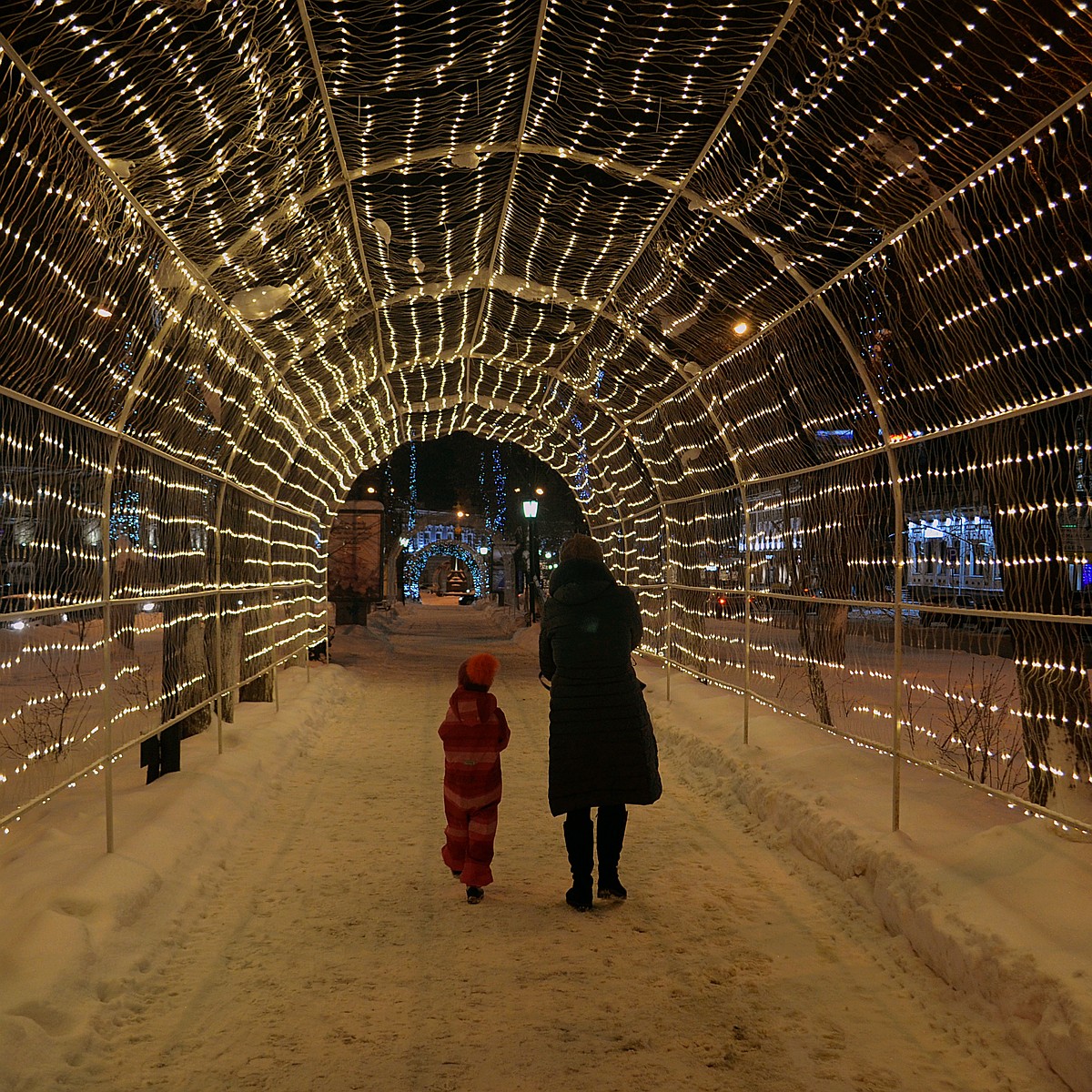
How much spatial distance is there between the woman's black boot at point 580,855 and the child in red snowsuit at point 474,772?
42 cm

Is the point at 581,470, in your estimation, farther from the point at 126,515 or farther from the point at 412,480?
the point at 412,480

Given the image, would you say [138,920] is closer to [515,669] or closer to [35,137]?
[35,137]

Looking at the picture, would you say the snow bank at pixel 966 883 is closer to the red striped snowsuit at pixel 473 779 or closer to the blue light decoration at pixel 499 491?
the red striped snowsuit at pixel 473 779

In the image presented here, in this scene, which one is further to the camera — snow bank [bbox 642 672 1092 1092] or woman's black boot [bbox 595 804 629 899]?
woman's black boot [bbox 595 804 629 899]

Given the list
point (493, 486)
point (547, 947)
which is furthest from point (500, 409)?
point (493, 486)

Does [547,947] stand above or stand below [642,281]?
below

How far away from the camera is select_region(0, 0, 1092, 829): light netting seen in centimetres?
506

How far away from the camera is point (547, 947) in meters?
5.25

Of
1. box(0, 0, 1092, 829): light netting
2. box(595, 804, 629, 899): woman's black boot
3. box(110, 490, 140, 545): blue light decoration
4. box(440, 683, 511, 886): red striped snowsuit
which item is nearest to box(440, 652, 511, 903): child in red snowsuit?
box(440, 683, 511, 886): red striped snowsuit

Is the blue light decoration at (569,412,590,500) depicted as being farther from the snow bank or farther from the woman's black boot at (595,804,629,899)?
the woman's black boot at (595,804,629,899)

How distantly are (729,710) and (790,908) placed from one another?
505cm

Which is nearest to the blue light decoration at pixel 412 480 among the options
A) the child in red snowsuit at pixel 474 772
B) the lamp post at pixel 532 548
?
the lamp post at pixel 532 548

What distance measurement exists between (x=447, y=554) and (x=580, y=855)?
69396 mm

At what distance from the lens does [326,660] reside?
62.3ft
